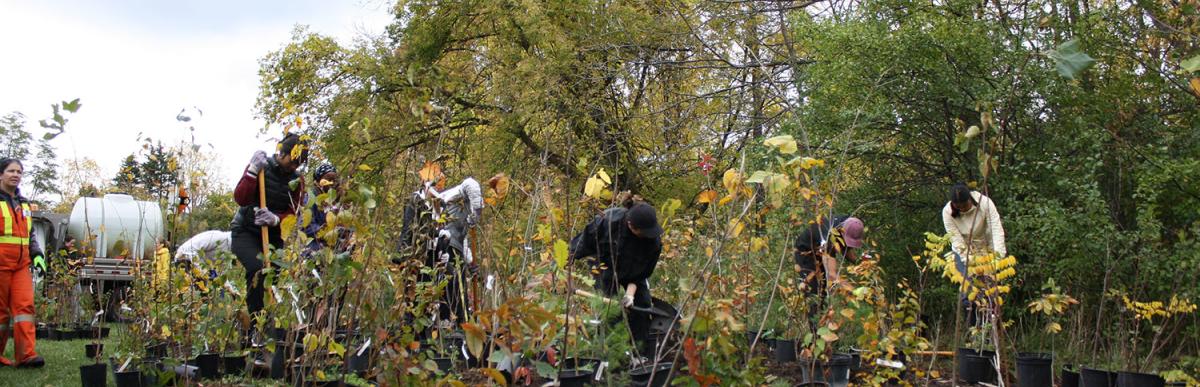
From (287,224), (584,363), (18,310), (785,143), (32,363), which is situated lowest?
(32,363)

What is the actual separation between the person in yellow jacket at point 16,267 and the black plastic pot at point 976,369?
5.62 m

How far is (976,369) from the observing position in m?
5.66

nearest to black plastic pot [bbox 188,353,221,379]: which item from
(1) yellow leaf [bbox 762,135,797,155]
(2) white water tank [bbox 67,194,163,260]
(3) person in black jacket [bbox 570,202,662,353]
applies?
(3) person in black jacket [bbox 570,202,662,353]

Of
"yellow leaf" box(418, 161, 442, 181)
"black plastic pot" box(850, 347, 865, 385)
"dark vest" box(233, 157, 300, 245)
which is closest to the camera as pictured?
"yellow leaf" box(418, 161, 442, 181)

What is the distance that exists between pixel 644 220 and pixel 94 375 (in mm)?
2878

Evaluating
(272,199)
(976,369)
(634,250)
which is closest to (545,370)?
(634,250)

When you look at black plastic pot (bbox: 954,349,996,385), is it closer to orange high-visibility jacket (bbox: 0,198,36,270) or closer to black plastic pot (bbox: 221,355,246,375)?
black plastic pot (bbox: 221,355,246,375)

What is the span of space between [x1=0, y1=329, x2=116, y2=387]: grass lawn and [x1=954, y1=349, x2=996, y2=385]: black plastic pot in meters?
4.79

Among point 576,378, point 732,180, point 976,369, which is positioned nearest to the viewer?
point 732,180

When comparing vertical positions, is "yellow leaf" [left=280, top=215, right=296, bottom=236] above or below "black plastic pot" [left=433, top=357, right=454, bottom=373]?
above

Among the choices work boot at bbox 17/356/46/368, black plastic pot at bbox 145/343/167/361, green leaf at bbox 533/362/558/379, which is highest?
green leaf at bbox 533/362/558/379

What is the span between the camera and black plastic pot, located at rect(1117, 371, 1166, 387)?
14.9 feet

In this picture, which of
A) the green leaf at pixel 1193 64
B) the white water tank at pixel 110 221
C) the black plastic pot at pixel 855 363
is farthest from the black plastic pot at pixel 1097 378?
the white water tank at pixel 110 221

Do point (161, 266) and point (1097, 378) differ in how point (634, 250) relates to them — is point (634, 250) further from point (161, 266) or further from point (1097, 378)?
point (161, 266)
